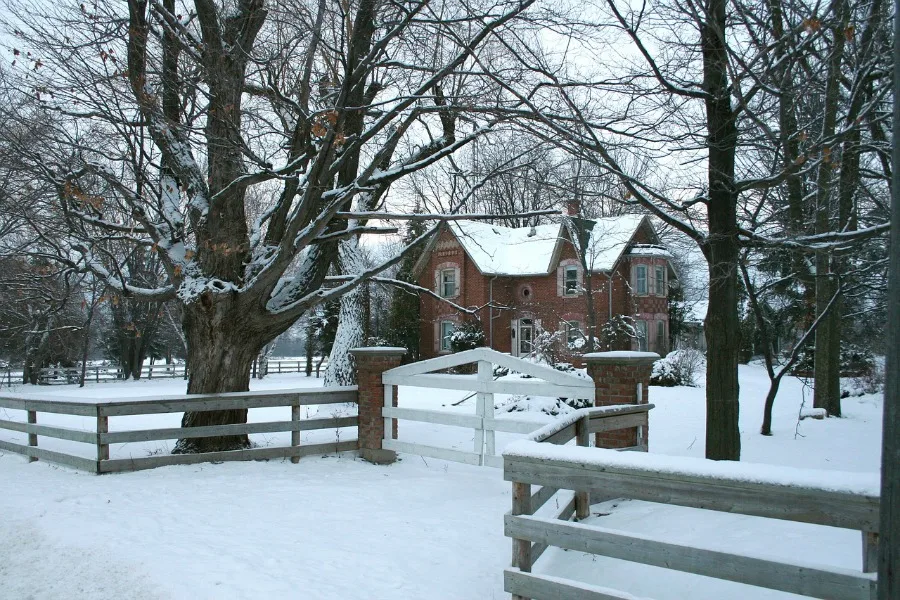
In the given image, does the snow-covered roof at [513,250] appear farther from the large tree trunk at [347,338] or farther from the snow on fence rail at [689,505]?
the snow on fence rail at [689,505]

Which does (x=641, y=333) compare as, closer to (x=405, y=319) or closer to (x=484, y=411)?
(x=405, y=319)

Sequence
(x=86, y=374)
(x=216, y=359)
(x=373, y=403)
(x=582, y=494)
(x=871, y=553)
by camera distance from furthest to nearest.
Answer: (x=86, y=374) < (x=216, y=359) < (x=373, y=403) < (x=582, y=494) < (x=871, y=553)

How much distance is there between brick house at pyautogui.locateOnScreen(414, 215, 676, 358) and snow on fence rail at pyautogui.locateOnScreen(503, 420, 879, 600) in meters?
23.8

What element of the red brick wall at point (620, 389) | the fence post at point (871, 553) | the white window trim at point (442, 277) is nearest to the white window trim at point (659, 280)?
the white window trim at point (442, 277)

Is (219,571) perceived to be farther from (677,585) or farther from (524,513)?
(677,585)

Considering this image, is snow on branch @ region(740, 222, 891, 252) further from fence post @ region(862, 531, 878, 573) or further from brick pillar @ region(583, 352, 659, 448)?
fence post @ region(862, 531, 878, 573)

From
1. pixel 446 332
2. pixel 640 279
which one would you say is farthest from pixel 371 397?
pixel 446 332

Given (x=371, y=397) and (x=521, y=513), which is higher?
(x=521, y=513)

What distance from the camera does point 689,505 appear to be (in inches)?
133

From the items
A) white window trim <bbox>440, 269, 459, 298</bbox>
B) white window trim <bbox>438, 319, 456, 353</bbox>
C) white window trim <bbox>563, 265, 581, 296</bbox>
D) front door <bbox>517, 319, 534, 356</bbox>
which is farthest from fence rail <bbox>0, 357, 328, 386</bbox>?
Result: white window trim <bbox>563, 265, 581, 296</bbox>

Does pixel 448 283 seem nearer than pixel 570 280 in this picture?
No

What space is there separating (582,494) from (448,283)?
26.3 metres

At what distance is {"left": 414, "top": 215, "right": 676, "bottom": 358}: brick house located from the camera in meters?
28.6

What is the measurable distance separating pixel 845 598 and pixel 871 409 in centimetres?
1614
